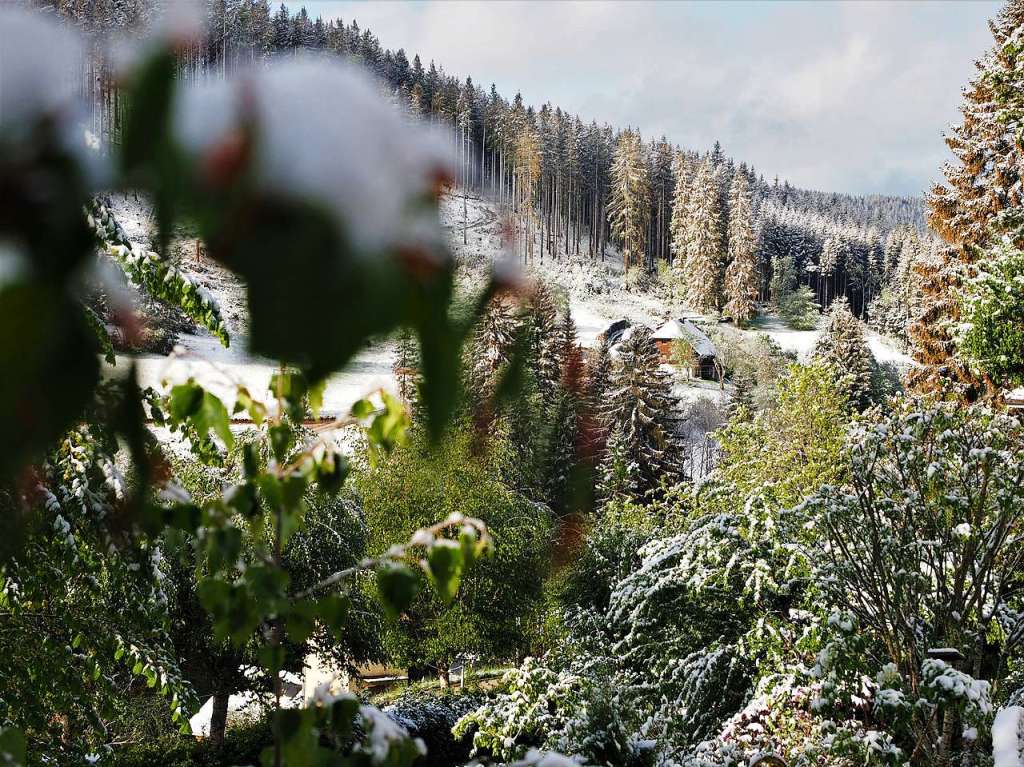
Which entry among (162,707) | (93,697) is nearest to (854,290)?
(162,707)

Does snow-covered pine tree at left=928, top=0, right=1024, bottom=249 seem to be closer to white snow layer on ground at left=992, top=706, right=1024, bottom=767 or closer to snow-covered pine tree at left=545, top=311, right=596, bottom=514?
white snow layer on ground at left=992, top=706, right=1024, bottom=767

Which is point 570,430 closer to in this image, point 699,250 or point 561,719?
point 561,719

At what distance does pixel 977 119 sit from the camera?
12594 mm

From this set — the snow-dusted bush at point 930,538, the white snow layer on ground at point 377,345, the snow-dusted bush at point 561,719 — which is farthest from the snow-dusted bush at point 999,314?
the white snow layer on ground at point 377,345

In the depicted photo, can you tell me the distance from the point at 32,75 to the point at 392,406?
56 cm

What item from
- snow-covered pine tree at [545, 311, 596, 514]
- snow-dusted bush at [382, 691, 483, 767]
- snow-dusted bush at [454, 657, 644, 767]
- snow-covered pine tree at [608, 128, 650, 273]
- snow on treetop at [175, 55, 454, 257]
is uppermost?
snow-covered pine tree at [608, 128, 650, 273]

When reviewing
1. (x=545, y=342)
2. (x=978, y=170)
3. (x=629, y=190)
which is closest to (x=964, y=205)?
(x=978, y=170)

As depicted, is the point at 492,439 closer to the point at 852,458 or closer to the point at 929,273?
the point at 852,458

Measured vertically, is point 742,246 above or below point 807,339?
above

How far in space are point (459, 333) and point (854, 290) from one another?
56012 mm

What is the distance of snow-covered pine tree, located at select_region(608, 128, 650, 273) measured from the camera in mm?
1471

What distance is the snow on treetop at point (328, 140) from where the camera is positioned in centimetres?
24

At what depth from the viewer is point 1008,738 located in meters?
3.78

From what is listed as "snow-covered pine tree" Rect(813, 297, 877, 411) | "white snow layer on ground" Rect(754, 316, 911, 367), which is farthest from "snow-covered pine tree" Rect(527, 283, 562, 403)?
"white snow layer on ground" Rect(754, 316, 911, 367)
